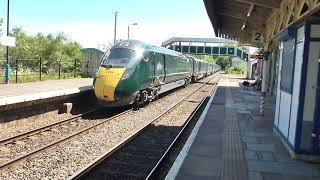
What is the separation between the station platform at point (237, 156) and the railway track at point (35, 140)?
2993 millimetres

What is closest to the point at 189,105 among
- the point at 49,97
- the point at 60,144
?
the point at 49,97

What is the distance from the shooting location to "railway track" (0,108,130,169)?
912cm

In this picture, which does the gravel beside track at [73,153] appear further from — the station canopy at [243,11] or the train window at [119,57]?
the station canopy at [243,11]

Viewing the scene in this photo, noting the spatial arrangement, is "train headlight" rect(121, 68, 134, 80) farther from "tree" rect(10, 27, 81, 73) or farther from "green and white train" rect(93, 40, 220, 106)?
"tree" rect(10, 27, 81, 73)

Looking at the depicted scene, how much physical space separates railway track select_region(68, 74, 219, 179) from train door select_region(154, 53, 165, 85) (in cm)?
495

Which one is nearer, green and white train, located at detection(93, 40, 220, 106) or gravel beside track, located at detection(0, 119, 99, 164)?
gravel beside track, located at detection(0, 119, 99, 164)

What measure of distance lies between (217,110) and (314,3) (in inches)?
396

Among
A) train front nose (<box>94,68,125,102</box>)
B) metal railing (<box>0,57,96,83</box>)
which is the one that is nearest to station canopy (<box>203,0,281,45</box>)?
train front nose (<box>94,68,125,102</box>)

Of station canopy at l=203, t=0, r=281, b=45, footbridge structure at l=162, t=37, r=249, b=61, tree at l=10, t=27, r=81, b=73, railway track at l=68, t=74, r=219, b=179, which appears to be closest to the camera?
railway track at l=68, t=74, r=219, b=179

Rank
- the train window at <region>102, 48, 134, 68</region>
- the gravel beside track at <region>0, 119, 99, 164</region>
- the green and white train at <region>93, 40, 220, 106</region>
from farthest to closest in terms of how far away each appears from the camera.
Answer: the train window at <region>102, 48, 134, 68</region>, the green and white train at <region>93, 40, 220, 106</region>, the gravel beside track at <region>0, 119, 99, 164</region>

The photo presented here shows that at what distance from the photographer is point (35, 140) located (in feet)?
35.8

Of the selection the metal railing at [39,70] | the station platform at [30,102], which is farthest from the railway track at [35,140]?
the metal railing at [39,70]

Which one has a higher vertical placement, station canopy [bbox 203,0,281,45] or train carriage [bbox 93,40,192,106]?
station canopy [bbox 203,0,281,45]

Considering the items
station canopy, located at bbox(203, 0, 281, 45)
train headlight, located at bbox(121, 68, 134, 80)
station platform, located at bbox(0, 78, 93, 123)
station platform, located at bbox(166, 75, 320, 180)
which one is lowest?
station platform, located at bbox(166, 75, 320, 180)
